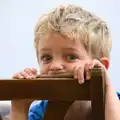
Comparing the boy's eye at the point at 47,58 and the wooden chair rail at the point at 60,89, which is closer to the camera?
the wooden chair rail at the point at 60,89

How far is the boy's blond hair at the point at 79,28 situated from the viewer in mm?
947

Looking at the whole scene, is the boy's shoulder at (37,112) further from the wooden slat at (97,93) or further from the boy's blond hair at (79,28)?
the wooden slat at (97,93)

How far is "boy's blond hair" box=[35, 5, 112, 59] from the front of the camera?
0.95m

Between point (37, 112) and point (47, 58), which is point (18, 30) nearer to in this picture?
point (37, 112)

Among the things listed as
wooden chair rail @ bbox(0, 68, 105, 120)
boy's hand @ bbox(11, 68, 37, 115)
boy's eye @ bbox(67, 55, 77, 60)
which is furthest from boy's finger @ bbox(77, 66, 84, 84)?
boy's eye @ bbox(67, 55, 77, 60)

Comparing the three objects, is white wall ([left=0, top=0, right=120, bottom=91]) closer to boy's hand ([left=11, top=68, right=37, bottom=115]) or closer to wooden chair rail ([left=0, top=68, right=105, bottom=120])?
boy's hand ([left=11, top=68, right=37, bottom=115])

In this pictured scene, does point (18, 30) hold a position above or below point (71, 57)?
above

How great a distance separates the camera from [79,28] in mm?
958

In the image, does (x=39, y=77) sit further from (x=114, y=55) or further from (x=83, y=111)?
(x=114, y=55)

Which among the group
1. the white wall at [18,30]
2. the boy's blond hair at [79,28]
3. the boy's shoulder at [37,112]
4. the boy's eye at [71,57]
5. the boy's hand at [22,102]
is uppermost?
the white wall at [18,30]

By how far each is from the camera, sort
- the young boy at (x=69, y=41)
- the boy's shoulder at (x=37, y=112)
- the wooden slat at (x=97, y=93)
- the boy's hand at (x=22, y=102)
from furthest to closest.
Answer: the boy's shoulder at (x=37, y=112), the young boy at (x=69, y=41), the boy's hand at (x=22, y=102), the wooden slat at (x=97, y=93)

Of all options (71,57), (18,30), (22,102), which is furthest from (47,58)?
(18,30)

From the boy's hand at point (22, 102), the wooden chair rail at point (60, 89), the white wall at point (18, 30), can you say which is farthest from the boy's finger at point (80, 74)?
the white wall at point (18, 30)

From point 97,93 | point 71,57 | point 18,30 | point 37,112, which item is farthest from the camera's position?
point 18,30
